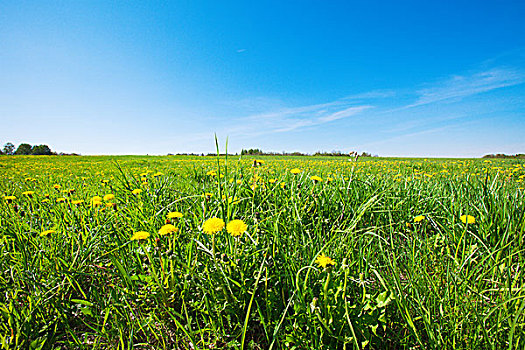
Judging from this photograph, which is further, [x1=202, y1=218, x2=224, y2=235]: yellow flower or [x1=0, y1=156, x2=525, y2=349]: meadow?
[x1=202, y1=218, x2=224, y2=235]: yellow flower

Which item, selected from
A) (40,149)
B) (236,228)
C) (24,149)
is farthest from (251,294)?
(24,149)

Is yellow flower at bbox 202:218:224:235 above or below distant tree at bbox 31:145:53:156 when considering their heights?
below

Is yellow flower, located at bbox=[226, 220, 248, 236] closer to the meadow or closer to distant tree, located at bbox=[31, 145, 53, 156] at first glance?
the meadow

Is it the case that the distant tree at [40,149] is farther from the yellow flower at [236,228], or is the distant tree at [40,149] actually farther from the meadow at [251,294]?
the yellow flower at [236,228]

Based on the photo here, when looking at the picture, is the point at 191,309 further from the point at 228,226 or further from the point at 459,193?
the point at 459,193

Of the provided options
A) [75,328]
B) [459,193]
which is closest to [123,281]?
[75,328]

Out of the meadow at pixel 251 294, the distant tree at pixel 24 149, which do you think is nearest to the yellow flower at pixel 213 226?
the meadow at pixel 251 294

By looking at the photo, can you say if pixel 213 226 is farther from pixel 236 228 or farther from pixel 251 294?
pixel 251 294

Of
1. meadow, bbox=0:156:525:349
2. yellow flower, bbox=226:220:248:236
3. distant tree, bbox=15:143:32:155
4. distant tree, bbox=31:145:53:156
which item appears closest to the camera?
meadow, bbox=0:156:525:349

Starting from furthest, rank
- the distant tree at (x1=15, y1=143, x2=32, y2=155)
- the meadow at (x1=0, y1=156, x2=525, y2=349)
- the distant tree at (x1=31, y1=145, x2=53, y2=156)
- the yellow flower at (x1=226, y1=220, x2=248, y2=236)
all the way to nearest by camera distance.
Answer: the distant tree at (x1=15, y1=143, x2=32, y2=155)
the distant tree at (x1=31, y1=145, x2=53, y2=156)
the yellow flower at (x1=226, y1=220, x2=248, y2=236)
the meadow at (x1=0, y1=156, x2=525, y2=349)

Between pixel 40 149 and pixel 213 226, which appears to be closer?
pixel 213 226

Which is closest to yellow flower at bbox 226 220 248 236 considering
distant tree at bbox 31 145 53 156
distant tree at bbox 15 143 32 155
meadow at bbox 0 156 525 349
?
meadow at bbox 0 156 525 349

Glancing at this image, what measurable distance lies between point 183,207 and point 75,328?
108 cm

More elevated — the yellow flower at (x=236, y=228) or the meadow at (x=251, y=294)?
the yellow flower at (x=236, y=228)
